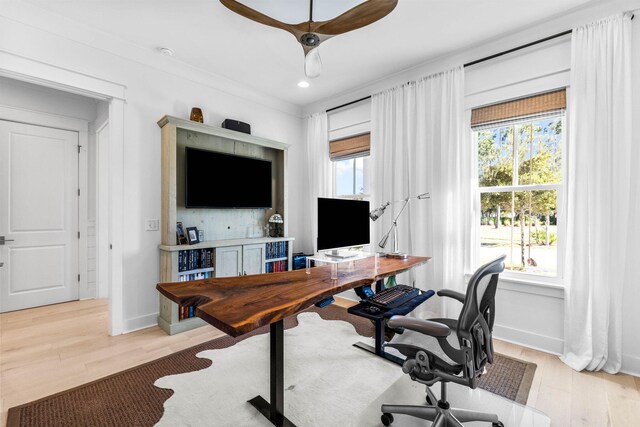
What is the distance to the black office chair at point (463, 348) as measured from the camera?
52.4 inches

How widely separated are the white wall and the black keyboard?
7.93 ft

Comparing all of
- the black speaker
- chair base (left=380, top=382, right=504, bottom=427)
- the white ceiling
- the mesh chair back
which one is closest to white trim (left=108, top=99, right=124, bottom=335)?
the white ceiling

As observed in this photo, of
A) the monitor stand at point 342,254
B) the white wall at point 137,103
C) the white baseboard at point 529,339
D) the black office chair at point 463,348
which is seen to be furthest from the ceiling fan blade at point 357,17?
the white baseboard at point 529,339

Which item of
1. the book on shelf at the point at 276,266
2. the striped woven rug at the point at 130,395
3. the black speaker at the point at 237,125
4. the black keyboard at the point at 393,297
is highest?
the black speaker at the point at 237,125

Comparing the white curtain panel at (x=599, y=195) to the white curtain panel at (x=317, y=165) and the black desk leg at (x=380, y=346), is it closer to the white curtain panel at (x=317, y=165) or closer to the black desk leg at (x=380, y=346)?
the black desk leg at (x=380, y=346)

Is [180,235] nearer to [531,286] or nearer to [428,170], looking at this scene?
[428,170]

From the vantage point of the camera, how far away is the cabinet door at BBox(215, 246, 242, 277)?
3.27m

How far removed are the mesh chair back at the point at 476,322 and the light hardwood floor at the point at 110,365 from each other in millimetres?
870

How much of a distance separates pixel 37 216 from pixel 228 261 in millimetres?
2629

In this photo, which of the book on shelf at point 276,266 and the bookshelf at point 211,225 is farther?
the book on shelf at point 276,266

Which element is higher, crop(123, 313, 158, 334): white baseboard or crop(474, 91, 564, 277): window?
crop(474, 91, 564, 277): window

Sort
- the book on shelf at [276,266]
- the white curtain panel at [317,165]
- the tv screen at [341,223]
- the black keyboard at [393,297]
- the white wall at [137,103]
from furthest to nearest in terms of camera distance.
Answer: the white curtain panel at [317,165]
the book on shelf at [276,266]
the white wall at [137,103]
the tv screen at [341,223]
the black keyboard at [393,297]

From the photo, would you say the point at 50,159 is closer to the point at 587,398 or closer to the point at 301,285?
the point at 301,285

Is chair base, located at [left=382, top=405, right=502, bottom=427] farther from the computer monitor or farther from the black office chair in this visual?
the computer monitor
